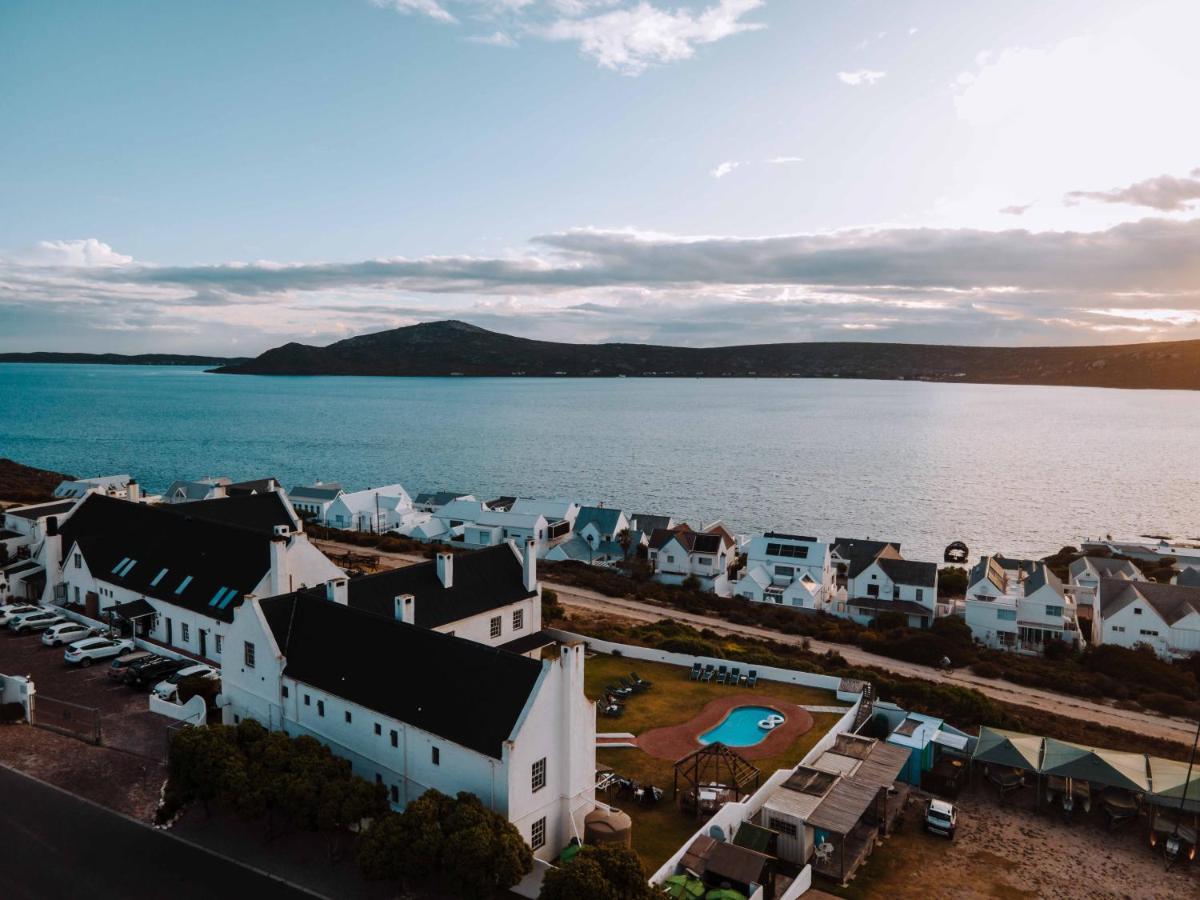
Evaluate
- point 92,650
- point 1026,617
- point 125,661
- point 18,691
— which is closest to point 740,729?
point 125,661

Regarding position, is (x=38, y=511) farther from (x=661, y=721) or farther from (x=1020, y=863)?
(x=1020, y=863)

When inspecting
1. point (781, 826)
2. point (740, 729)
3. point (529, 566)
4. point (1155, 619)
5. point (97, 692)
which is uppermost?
point (529, 566)

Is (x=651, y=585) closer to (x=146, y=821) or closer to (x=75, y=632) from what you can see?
(x=75, y=632)

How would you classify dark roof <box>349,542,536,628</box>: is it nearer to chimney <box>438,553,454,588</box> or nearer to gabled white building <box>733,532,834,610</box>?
chimney <box>438,553,454,588</box>

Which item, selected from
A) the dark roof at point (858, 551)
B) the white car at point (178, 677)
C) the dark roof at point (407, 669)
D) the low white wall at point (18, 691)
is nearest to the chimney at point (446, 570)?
the dark roof at point (407, 669)

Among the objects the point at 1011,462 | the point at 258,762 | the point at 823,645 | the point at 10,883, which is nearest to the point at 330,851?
the point at 258,762

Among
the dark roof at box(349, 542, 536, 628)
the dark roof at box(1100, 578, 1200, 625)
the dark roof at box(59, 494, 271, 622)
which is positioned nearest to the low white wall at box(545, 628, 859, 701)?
the dark roof at box(349, 542, 536, 628)
